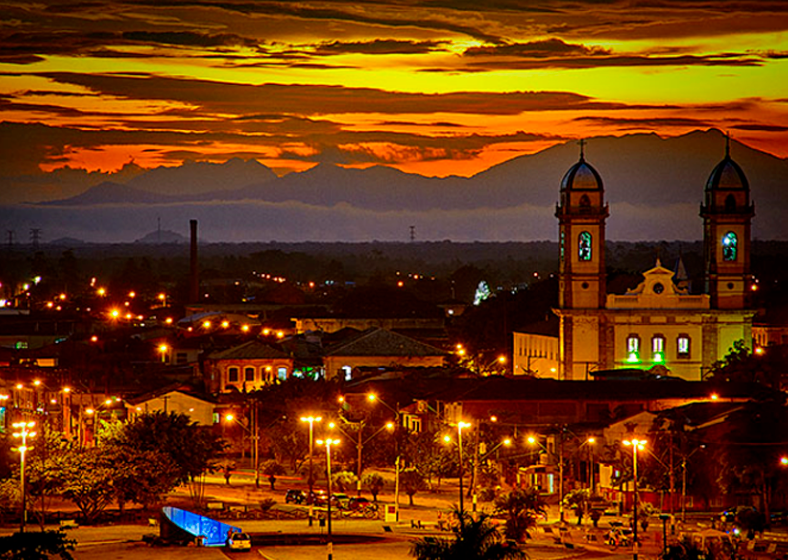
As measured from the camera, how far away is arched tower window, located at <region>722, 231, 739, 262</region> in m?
92.2

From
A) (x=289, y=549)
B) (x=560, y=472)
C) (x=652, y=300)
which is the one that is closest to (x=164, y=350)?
(x=652, y=300)

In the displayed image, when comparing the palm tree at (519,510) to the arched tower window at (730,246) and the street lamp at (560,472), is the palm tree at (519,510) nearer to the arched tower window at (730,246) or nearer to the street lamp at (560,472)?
the street lamp at (560,472)

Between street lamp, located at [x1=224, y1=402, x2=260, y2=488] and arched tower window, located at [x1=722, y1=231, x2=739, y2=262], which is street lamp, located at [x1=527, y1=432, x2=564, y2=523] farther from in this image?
arched tower window, located at [x1=722, y1=231, x2=739, y2=262]

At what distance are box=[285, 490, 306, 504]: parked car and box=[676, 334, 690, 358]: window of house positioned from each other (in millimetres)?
36226

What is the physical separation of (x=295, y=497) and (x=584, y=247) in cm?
3819

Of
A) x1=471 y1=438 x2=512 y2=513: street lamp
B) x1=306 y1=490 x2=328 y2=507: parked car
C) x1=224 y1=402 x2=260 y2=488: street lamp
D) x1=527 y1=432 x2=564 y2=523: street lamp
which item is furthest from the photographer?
x1=224 y1=402 x2=260 y2=488: street lamp

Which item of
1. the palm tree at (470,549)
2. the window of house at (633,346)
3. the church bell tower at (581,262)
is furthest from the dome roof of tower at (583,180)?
the palm tree at (470,549)

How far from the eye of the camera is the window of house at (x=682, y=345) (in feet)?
295

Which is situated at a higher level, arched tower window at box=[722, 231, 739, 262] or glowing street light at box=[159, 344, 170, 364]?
arched tower window at box=[722, 231, 739, 262]

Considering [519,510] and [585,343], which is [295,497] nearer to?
[519,510]

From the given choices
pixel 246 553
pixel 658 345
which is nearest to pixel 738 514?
pixel 246 553

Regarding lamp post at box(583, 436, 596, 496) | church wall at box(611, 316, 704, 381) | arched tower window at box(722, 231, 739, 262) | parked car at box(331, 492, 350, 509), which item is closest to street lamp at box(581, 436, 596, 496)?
lamp post at box(583, 436, 596, 496)

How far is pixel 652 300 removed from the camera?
3588 inches

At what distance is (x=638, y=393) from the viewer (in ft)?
237
